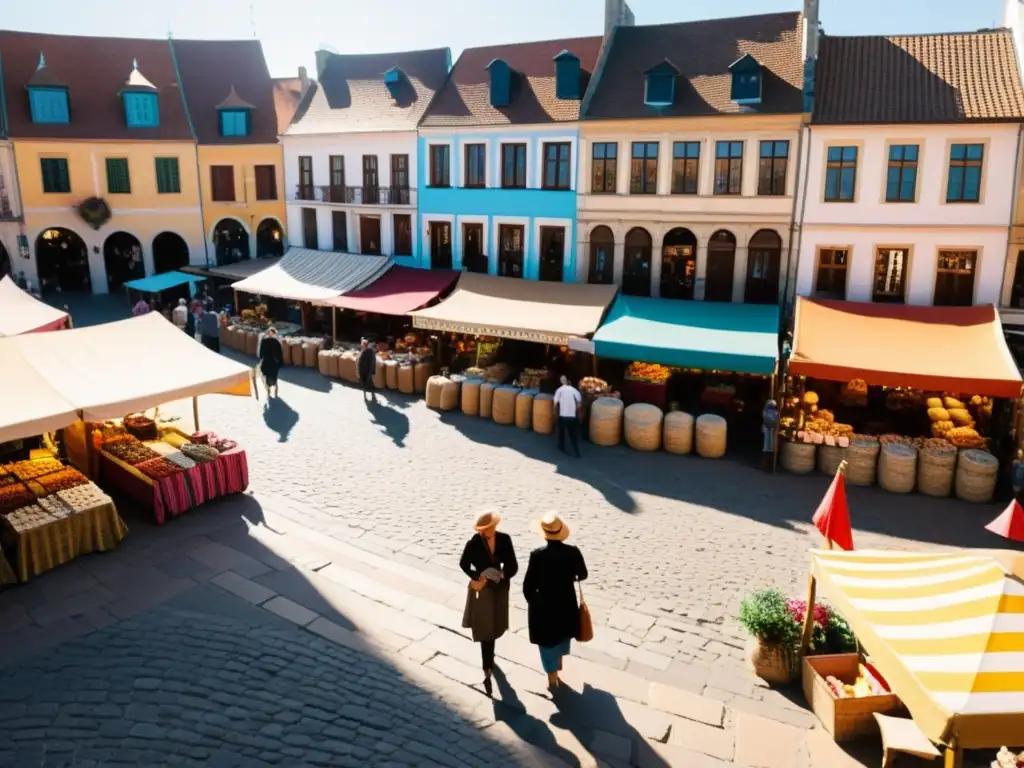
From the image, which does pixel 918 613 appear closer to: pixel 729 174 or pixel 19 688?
pixel 19 688

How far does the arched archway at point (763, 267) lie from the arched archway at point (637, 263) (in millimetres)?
2442

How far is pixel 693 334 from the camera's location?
16.2m

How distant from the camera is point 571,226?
66.1 ft

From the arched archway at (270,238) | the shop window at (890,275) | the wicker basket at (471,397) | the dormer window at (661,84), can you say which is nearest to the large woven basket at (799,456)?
the shop window at (890,275)

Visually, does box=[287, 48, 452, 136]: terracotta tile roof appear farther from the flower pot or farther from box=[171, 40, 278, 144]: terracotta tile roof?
the flower pot

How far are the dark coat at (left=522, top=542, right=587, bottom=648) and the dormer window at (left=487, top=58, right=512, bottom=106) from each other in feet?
Answer: 56.5

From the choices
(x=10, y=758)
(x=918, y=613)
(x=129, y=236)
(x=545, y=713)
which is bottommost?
(x=545, y=713)

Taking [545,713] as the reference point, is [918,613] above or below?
above

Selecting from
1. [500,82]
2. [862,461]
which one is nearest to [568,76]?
[500,82]

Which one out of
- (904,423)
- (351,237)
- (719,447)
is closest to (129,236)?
(351,237)

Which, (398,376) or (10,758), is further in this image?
(398,376)

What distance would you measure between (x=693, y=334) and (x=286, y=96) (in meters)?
26.9

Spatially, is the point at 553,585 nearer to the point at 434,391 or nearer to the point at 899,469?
the point at 899,469

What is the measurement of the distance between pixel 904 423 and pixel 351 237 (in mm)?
16935
